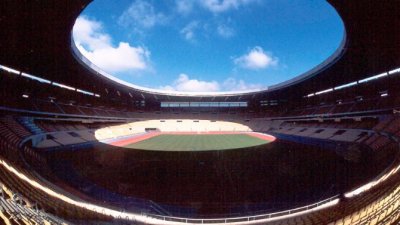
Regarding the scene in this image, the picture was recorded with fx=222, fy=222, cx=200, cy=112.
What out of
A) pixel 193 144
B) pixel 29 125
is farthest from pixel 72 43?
pixel 193 144

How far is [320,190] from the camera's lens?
11.7 metres

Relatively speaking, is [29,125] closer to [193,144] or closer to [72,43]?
[72,43]

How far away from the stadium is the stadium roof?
0.09 metres

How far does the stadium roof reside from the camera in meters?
11.8

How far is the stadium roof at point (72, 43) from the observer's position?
11805 mm

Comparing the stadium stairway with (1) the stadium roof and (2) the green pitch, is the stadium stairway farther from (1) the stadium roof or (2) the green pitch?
(2) the green pitch

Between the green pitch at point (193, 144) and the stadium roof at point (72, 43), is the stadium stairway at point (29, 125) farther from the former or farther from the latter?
the green pitch at point (193, 144)

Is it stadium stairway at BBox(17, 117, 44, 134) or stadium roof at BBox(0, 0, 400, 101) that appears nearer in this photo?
stadium roof at BBox(0, 0, 400, 101)

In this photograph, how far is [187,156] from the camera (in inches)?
784

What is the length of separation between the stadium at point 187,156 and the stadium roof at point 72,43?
92 millimetres

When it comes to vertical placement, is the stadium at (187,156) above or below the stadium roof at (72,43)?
below

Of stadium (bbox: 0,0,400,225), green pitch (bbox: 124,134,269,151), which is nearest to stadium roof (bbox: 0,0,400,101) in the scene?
stadium (bbox: 0,0,400,225)

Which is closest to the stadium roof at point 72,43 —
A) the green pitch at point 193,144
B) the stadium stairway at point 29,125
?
the stadium stairway at point 29,125

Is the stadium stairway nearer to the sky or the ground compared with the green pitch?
nearer to the sky
